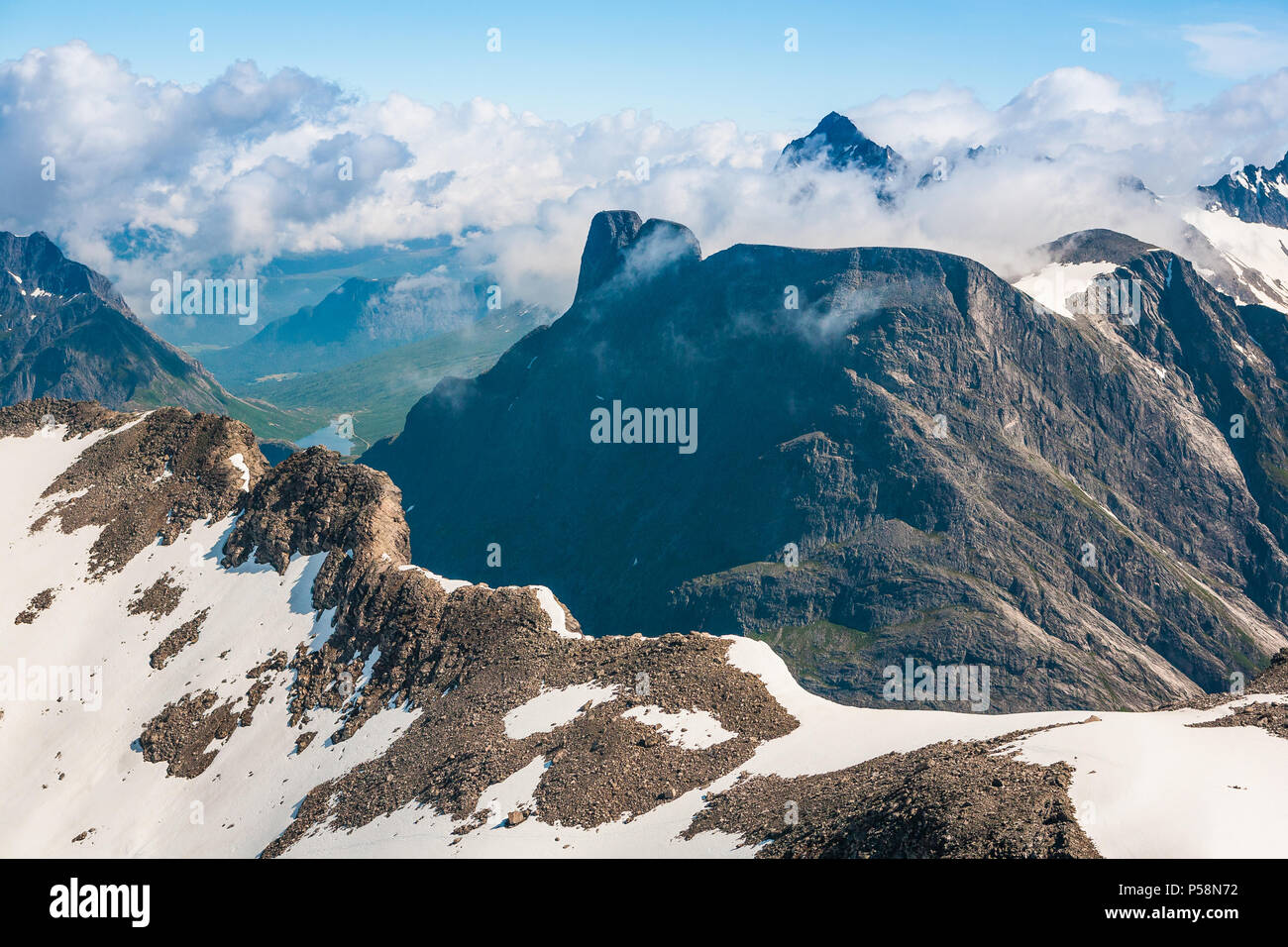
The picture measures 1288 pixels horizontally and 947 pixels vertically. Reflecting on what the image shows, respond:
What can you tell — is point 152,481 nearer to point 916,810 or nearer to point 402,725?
point 402,725

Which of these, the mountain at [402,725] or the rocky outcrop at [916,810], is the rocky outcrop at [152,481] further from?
the rocky outcrop at [916,810]

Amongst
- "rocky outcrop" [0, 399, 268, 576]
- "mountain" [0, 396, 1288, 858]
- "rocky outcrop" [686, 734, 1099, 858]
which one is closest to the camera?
"rocky outcrop" [686, 734, 1099, 858]

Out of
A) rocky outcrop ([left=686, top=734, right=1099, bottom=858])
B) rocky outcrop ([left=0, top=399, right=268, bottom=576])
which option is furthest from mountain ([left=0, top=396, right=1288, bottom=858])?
rocky outcrop ([left=0, top=399, right=268, bottom=576])

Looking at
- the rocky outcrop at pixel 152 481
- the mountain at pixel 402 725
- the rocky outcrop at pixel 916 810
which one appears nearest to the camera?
the rocky outcrop at pixel 916 810

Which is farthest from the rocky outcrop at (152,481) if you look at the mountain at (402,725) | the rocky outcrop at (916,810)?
the rocky outcrop at (916,810)

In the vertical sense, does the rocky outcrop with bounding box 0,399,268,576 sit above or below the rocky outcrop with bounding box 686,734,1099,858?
above

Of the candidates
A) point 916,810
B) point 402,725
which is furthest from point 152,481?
point 916,810

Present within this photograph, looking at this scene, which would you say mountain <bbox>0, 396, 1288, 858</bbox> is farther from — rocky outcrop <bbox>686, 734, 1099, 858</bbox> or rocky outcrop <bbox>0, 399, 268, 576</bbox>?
rocky outcrop <bbox>0, 399, 268, 576</bbox>
